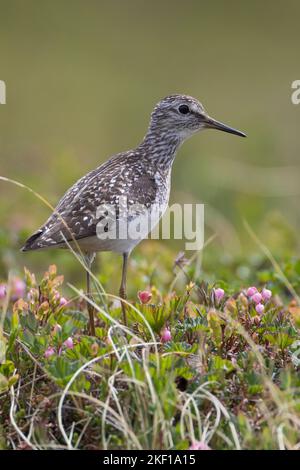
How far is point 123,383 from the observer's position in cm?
459

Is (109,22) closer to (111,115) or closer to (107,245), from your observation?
(111,115)

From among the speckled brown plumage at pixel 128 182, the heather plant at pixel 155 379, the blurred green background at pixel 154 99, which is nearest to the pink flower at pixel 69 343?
the heather plant at pixel 155 379

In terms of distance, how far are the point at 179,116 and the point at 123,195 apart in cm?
124

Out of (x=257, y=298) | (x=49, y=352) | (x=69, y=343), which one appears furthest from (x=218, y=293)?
(x=49, y=352)

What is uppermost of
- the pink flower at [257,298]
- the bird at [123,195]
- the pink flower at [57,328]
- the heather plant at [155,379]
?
the bird at [123,195]

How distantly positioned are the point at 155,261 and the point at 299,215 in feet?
16.2

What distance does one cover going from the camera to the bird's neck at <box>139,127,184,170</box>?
683 centimetres

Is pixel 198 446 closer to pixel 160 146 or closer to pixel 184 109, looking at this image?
pixel 160 146

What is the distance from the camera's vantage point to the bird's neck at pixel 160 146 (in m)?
6.83

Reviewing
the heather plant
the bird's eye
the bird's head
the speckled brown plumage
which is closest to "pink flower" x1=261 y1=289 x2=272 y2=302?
the heather plant

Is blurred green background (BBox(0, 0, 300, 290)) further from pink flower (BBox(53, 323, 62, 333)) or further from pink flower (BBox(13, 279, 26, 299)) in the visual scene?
pink flower (BBox(53, 323, 62, 333))

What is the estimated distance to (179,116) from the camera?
Result: 7.00 m

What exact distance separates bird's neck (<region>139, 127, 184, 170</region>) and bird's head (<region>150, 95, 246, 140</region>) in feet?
0.09

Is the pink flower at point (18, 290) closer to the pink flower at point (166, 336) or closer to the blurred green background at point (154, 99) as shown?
the pink flower at point (166, 336)
